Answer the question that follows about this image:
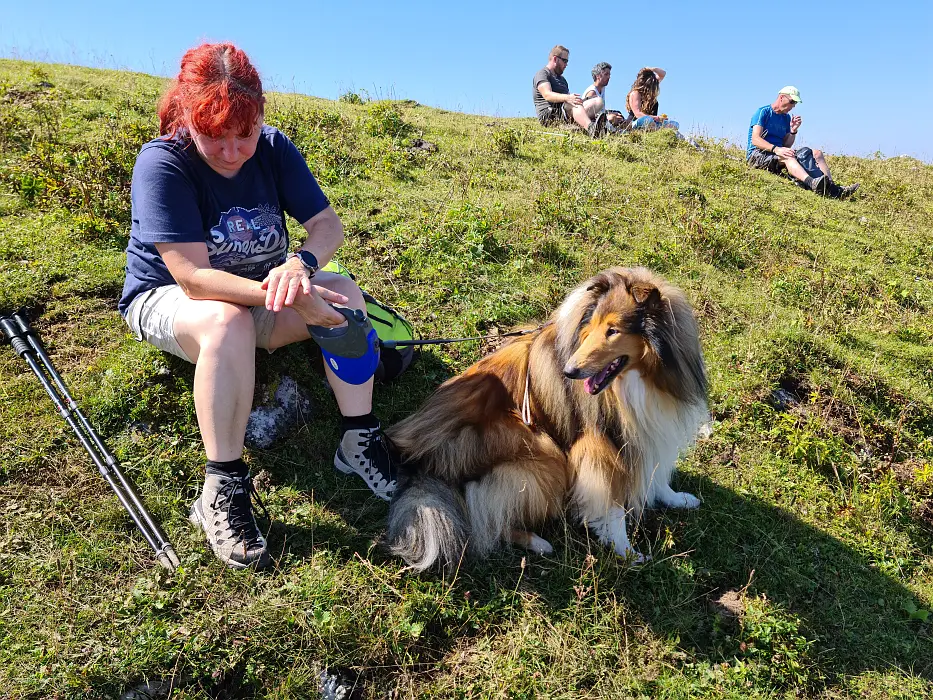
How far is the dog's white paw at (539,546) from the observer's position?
3273 millimetres

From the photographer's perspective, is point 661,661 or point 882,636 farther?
point 882,636

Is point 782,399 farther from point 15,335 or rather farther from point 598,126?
point 598,126

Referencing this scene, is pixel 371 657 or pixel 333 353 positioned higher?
pixel 333 353

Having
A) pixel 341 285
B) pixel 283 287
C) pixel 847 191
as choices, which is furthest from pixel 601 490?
pixel 847 191

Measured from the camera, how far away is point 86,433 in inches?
128

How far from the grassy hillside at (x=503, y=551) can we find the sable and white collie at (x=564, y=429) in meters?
0.22

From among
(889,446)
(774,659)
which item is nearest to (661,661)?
(774,659)

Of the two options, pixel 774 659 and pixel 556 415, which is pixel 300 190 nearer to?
pixel 556 415

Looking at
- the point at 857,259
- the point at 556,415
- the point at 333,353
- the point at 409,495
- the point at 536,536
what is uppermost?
the point at 857,259

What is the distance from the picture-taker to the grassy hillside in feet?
8.69

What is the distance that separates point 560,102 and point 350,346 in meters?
8.69

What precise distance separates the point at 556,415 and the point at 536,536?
0.72 m

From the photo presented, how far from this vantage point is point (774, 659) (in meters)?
2.91

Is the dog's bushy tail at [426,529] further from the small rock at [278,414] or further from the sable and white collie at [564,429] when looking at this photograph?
the small rock at [278,414]
